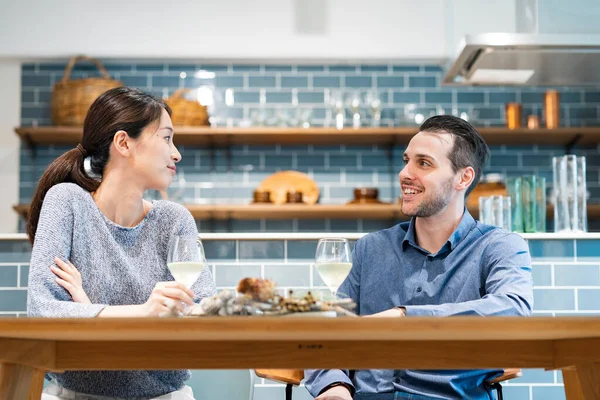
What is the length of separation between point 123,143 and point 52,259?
40 cm

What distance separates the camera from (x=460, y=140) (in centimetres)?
255

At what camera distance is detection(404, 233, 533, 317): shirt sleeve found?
1957 millimetres

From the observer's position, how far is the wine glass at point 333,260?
183cm

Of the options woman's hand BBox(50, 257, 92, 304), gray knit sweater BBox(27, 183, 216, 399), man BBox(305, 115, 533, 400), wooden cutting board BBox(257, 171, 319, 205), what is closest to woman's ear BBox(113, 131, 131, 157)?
gray knit sweater BBox(27, 183, 216, 399)

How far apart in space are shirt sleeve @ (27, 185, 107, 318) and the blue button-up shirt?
63 centimetres

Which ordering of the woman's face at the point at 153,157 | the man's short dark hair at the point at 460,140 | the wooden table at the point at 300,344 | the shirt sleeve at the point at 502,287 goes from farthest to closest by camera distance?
the man's short dark hair at the point at 460,140 → the woman's face at the point at 153,157 → the shirt sleeve at the point at 502,287 → the wooden table at the point at 300,344

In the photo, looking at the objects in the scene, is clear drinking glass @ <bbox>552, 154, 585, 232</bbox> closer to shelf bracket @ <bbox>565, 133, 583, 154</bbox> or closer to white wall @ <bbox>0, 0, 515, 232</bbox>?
shelf bracket @ <bbox>565, 133, 583, 154</bbox>

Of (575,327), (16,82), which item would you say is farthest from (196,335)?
(16,82)

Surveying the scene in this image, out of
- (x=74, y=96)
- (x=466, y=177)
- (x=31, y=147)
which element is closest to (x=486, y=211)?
(x=466, y=177)

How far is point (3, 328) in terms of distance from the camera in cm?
136

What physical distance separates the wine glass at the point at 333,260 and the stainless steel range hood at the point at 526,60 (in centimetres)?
207

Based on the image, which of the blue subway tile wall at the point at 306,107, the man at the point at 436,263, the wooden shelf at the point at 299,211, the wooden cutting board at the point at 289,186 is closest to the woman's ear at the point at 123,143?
the man at the point at 436,263

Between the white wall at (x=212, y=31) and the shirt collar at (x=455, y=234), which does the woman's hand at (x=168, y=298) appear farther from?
the white wall at (x=212, y=31)

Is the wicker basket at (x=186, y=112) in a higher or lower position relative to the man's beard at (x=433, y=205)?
higher
